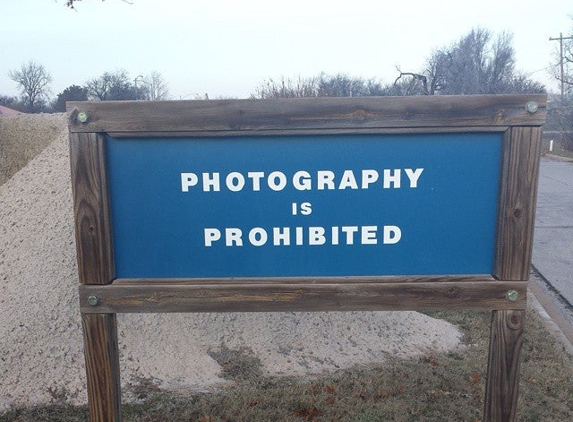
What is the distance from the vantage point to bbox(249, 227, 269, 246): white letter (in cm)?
225

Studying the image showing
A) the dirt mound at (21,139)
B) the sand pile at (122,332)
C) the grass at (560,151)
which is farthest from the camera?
the grass at (560,151)

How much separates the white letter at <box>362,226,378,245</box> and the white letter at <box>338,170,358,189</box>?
175mm

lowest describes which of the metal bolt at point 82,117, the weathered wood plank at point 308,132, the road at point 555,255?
the road at point 555,255

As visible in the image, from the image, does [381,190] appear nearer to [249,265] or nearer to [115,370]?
[249,265]

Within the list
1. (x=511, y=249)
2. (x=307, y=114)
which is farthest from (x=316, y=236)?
(x=511, y=249)

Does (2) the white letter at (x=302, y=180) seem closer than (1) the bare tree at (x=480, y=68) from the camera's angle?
Yes

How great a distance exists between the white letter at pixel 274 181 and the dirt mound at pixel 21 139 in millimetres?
4403

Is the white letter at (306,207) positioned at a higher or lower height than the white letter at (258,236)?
higher

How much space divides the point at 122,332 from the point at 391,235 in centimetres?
261

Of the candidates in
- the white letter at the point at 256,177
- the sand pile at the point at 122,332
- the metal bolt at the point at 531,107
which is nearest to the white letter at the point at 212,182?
the white letter at the point at 256,177

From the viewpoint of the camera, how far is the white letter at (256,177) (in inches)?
87.0

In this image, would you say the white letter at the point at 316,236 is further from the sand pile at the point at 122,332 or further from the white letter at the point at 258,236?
the sand pile at the point at 122,332

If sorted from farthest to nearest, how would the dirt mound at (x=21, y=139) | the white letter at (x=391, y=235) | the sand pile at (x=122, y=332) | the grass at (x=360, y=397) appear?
Answer: the dirt mound at (x=21, y=139) < the sand pile at (x=122, y=332) < the grass at (x=360, y=397) < the white letter at (x=391, y=235)

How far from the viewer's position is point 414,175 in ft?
7.23
